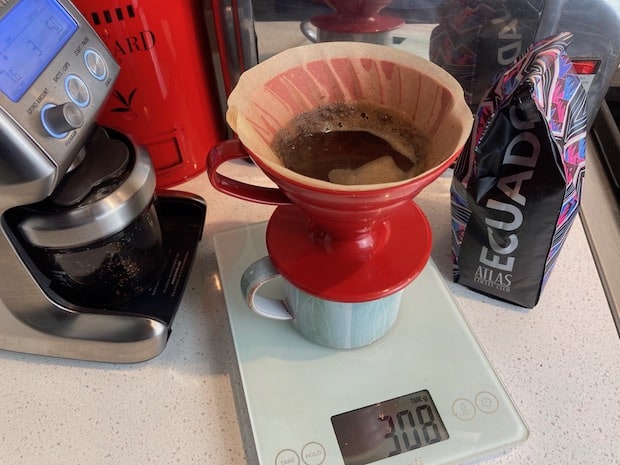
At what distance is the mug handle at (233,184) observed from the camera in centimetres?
45

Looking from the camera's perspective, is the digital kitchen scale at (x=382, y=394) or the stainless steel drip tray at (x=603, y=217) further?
the stainless steel drip tray at (x=603, y=217)

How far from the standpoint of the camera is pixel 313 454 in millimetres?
457

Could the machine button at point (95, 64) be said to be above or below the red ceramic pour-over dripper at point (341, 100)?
above

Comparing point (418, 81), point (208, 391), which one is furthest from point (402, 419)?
point (418, 81)

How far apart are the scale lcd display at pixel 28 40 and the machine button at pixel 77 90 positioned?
0.9 inches

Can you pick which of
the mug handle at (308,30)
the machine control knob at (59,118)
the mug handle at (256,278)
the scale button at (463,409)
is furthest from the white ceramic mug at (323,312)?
the mug handle at (308,30)

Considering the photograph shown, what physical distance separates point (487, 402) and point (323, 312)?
0.18 m

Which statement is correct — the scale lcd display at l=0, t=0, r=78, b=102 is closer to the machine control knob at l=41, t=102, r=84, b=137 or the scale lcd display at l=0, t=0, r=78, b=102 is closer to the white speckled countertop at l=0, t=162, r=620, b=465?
the machine control knob at l=41, t=102, r=84, b=137

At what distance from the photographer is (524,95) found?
0.46 metres

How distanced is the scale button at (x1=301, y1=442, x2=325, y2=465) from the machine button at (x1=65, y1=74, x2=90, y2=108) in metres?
0.36

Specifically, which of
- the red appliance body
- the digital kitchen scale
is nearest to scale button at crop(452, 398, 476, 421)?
the digital kitchen scale

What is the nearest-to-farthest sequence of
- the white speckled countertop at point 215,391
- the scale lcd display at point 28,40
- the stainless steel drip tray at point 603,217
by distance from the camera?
the scale lcd display at point 28,40 → the white speckled countertop at point 215,391 → the stainless steel drip tray at point 603,217

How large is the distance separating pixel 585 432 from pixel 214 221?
1.60 feet

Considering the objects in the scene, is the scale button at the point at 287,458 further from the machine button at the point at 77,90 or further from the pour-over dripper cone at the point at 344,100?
the machine button at the point at 77,90
